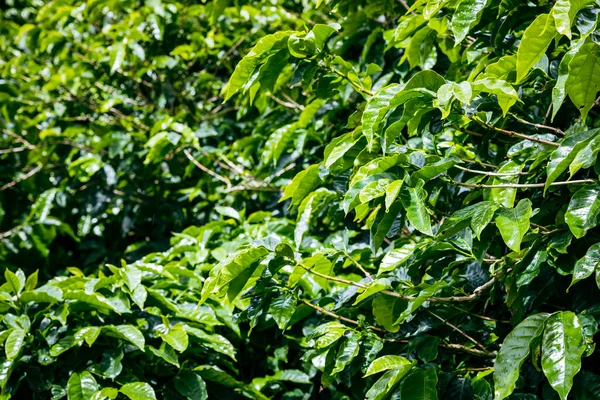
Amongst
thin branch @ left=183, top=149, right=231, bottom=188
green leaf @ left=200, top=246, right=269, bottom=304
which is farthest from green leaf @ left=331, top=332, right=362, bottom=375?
thin branch @ left=183, top=149, right=231, bottom=188

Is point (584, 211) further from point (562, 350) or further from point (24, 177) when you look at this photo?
point (24, 177)

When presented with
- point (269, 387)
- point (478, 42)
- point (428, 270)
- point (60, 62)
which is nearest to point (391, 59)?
point (478, 42)

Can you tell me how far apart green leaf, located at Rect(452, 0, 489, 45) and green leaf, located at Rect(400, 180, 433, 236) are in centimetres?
45

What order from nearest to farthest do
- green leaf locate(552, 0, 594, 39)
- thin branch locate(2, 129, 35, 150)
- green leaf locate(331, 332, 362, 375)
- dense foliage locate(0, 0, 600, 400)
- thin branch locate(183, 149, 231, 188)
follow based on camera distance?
green leaf locate(552, 0, 594, 39) → dense foliage locate(0, 0, 600, 400) → green leaf locate(331, 332, 362, 375) → thin branch locate(183, 149, 231, 188) → thin branch locate(2, 129, 35, 150)

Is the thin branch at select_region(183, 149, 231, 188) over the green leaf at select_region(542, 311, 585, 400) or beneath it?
beneath

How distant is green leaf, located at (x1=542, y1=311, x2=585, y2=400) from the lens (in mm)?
1336

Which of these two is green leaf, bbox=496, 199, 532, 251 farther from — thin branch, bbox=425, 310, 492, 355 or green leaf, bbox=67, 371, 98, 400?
green leaf, bbox=67, 371, 98, 400

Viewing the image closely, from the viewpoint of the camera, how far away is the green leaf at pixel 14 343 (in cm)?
200

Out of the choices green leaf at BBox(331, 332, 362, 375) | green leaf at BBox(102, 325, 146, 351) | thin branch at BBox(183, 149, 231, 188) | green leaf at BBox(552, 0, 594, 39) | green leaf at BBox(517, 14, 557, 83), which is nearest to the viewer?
green leaf at BBox(552, 0, 594, 39)

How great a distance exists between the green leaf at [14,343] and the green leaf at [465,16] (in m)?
1.63

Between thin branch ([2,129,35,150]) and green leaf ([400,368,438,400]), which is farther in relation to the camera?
thin branch ([2,129,35,150])

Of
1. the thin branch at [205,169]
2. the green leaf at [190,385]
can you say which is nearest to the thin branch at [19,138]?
the thin branch at [205,169]

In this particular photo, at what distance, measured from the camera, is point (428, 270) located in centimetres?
200

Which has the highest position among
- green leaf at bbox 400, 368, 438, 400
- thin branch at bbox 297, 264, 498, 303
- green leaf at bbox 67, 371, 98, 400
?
thin branch at bbox 297, 264, 498, 303
